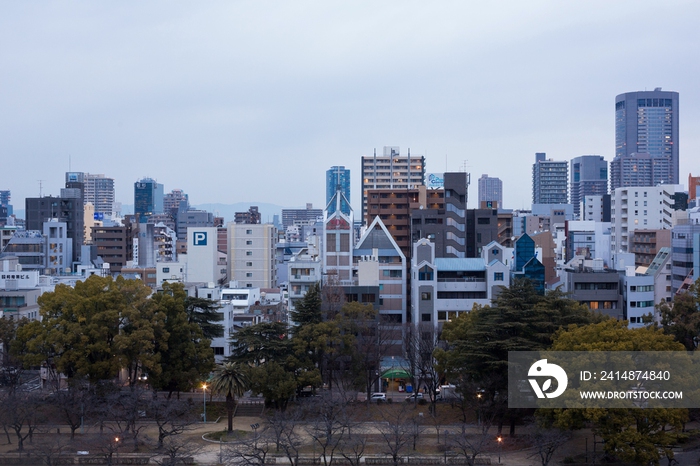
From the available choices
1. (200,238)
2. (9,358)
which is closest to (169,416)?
(9,358)

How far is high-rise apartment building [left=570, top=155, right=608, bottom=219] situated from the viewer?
5709 inches

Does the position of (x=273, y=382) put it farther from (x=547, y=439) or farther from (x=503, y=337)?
(x=547, y=439)

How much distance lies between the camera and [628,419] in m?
20.9

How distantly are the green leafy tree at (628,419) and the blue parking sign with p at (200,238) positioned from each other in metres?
37.0

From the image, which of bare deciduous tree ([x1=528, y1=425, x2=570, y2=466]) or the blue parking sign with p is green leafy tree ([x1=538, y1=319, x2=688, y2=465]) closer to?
bare deciduous tree ([x1=528, y1=425, x2=570, y2=466])

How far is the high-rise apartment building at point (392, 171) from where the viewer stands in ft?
304

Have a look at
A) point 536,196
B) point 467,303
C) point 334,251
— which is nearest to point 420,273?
point 467,303

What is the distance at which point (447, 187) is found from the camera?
169 ft

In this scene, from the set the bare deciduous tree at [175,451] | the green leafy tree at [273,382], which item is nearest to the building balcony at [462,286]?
the green leafy tree at [273,382]

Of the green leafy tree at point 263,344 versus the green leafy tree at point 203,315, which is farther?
the green leafy tree at point 203,315

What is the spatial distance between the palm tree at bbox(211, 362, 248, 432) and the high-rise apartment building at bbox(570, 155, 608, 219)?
126846 millimetres

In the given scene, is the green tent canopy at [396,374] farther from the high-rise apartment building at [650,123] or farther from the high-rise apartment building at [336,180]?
the high-rise apartment building at [650,123]

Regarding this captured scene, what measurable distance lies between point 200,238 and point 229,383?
97.3 feet

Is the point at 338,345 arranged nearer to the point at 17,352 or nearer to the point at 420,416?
the point at 420,416
